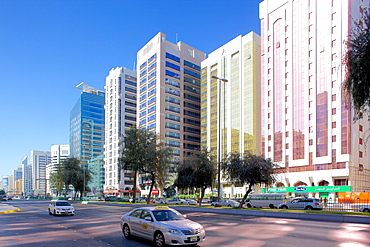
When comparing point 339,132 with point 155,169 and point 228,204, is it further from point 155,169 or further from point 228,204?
point 155,169

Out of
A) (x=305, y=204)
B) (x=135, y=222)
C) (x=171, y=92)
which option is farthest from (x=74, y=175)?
(x=135, y=222)

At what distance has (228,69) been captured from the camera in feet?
317

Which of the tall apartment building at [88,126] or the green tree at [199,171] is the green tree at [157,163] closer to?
the green tree at [199,171]

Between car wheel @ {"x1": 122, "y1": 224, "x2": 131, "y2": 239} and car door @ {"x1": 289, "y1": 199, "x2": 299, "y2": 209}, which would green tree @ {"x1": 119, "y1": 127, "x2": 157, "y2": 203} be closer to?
car door @ {"x1": 289, "y1": 199, "x2": 299, "y2": 209}

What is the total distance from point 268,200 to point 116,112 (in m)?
90.7

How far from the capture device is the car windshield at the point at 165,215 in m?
11.1

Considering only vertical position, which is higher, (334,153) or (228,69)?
(228,69)

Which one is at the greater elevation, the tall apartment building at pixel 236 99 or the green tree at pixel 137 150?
the tall apartment building at pixel 236 99

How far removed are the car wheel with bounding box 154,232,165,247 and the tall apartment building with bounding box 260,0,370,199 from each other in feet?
191

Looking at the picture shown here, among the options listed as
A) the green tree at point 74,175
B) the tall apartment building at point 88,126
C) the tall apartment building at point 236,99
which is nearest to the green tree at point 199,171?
the green tree at point 74,175

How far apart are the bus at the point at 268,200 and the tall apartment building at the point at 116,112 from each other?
80785mm

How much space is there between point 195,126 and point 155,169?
68064mm

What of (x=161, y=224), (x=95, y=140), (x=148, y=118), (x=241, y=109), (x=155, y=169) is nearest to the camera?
(x=161, y=224)

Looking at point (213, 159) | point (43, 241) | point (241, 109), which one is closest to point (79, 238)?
point (43, 241)
